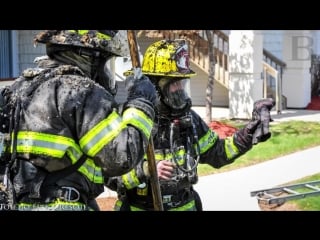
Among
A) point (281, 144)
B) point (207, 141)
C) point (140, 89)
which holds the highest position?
point (140, 89)

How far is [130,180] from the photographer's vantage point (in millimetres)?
3318

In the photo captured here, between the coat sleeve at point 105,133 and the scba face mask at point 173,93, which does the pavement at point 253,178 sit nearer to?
the scba face mask at point 173,93

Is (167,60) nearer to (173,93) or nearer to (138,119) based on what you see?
(173,93)

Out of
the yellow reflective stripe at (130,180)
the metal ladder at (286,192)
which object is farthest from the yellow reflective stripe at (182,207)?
the metal ladder at (286,192)

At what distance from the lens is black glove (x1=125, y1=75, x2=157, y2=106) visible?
8.50 ft

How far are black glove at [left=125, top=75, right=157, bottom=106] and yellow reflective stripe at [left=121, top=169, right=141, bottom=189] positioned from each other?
725 mm

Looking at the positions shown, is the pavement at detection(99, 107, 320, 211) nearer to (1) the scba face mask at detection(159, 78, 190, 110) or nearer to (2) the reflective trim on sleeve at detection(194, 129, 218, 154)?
(2) the reflective trim on sleeve at detection(194, 129, 218, 154)

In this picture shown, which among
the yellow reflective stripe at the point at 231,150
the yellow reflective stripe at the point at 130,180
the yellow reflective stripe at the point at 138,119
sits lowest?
the yellow reflective stripe at the point at 130,180

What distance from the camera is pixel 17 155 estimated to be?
2.44 metres

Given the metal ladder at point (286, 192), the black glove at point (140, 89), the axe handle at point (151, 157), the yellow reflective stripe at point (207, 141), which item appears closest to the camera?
the black glove at point (140, 89)

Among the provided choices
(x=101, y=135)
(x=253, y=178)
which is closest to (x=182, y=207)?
(x=101, y=135)

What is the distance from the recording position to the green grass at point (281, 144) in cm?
666

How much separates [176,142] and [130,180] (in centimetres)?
38
